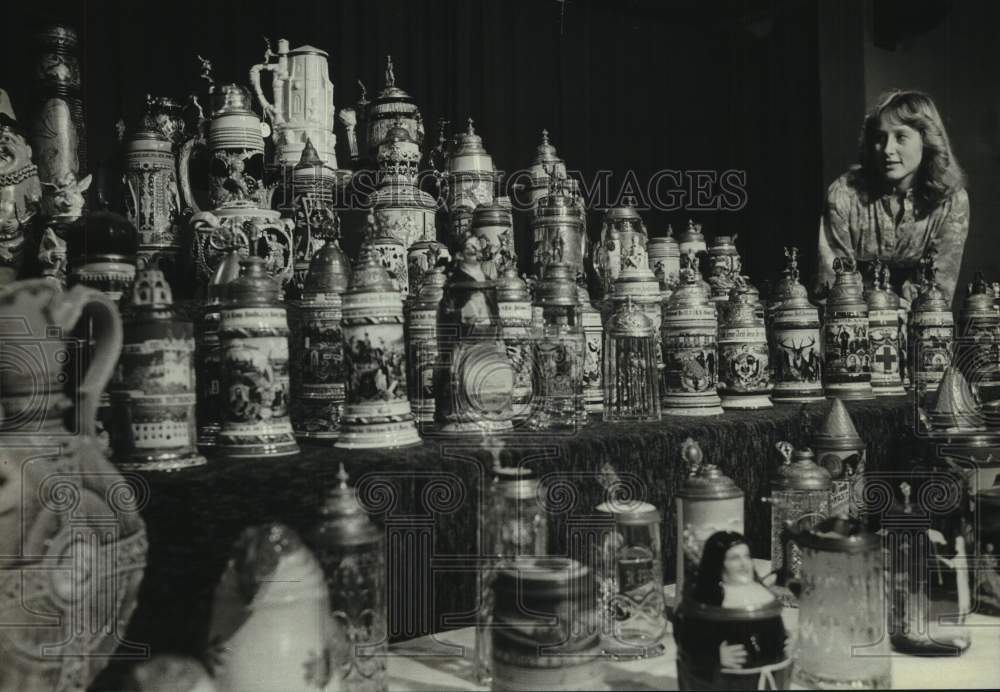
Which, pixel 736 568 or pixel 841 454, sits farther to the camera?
pixel 841 454

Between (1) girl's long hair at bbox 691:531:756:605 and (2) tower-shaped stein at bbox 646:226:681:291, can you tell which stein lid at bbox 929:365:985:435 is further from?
(1) girl's long hair at bbox 691:531:756:605

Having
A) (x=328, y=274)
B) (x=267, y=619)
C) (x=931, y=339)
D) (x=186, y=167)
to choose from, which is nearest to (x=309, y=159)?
(x=186, y=167)

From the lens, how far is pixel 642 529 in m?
2.01

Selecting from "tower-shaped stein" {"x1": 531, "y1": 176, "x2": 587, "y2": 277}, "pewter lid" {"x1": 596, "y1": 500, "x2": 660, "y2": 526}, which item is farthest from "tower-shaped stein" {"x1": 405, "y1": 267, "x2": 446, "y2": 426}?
"tower-shaped stein" {"x1": 531, "y1": 176, "x2": 587, "y2": 277}

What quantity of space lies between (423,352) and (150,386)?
2.36 feet

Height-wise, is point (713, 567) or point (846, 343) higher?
point (846, 343)

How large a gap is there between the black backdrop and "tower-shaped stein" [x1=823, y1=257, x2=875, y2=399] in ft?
7.96

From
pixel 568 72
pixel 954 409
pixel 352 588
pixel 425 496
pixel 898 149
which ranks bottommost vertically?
pixel 352 588

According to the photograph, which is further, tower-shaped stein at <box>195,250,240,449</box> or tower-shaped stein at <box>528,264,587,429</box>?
tower-shaped stein at <box>528,264,587,429</box>

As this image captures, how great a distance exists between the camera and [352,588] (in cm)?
161

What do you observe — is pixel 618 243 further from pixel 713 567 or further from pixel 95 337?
pixel 95 337

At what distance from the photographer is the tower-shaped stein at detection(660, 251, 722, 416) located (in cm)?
273

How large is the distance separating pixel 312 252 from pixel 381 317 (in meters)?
0.68

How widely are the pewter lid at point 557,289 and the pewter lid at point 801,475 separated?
0.64 metres
